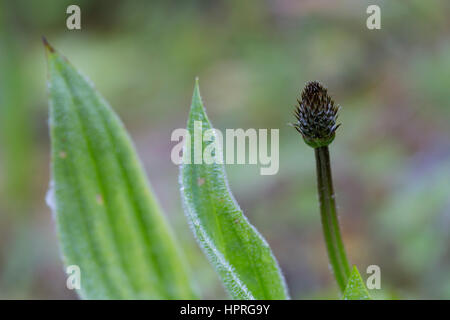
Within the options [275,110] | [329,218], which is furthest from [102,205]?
[275,110]

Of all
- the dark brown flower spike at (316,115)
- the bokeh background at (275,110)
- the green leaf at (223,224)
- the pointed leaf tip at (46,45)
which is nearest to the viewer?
the dark brown flower spike at (316,115)

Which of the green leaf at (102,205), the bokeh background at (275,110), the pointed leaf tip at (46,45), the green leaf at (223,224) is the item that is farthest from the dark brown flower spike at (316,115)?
the bokeh background at (275,110)

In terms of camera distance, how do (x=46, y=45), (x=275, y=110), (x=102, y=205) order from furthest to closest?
(x=275, y=110) < (x=102, y=205) < (x=46, y=45)

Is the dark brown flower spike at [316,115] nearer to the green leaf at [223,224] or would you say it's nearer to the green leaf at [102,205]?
the green leaf at [223,224]

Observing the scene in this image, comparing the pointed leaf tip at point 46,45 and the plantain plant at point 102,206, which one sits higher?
the pointed leaf tip at point 46,45

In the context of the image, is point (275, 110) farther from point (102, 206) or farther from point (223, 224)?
point (223, 224)

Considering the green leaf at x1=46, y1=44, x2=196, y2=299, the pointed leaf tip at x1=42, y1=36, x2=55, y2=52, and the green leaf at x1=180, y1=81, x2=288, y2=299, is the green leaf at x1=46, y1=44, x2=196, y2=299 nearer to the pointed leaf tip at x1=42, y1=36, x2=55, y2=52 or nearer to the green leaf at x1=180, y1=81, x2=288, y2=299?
the pointed leaf tip at x1=42, y1=36, x2=55, y2=52

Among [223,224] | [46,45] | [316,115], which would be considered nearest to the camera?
[316,115]
